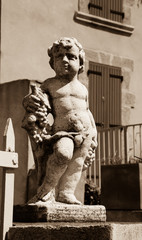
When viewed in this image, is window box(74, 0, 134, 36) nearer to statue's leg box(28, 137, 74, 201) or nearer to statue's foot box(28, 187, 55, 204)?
statue's leg box(28, 137, 74, 201)

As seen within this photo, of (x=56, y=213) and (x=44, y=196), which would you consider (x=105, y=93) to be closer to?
(x=44, y=196)

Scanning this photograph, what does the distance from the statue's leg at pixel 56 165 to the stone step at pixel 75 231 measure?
1.31 feet

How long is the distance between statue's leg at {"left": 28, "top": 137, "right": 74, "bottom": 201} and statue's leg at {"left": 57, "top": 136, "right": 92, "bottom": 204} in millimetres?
96

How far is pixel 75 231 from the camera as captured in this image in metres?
3.81

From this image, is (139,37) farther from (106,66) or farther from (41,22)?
(41,22)

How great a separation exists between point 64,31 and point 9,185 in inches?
340

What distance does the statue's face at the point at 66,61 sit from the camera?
4738mm

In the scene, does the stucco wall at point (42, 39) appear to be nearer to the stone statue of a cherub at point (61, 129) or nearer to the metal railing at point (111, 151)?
the metal railing at point (111, 151)

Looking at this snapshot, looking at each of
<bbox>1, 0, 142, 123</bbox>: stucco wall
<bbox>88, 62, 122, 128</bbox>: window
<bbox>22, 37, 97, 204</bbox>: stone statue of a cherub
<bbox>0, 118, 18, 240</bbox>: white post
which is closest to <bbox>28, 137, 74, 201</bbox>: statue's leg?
<bbox>22, 37, 97, 204</bbox>: stone statue of a cherub

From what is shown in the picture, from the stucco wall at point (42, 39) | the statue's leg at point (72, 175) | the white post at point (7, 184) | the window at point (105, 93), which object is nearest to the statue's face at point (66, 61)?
the statue's leg at point (72, 175)

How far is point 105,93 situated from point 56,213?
27.4 feet

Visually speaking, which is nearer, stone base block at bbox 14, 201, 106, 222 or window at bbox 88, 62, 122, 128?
stone base block at bbox 14, 201, 106, 222

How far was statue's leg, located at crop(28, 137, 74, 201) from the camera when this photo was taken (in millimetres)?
4426

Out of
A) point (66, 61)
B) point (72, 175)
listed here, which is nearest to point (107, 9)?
point (66, 61)
